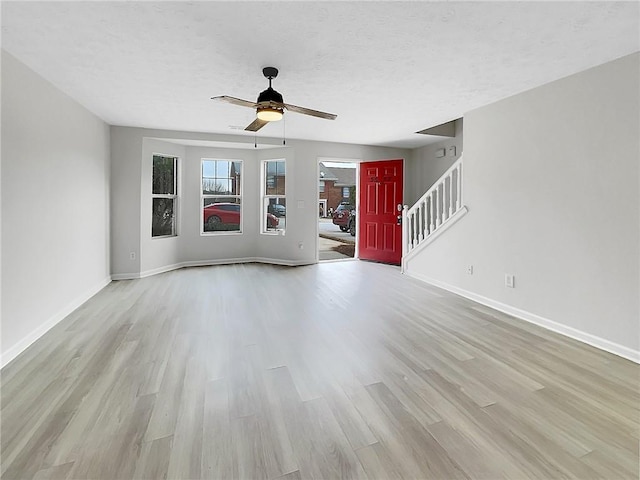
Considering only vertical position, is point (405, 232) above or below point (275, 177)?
below

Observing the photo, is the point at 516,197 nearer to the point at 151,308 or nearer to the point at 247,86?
the point at 247,86

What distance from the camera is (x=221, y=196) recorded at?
6434 mm

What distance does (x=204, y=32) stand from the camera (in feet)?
7.52

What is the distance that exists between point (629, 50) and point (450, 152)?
11.3ft

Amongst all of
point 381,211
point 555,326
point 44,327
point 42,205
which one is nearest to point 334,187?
point 381,211

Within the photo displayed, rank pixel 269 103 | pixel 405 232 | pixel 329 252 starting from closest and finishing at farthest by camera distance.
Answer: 1. pixel 269 103
2. pixel 405 232
3. pixel 329 252

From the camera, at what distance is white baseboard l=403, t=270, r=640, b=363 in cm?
260

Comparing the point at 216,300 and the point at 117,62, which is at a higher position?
the point at 117,62

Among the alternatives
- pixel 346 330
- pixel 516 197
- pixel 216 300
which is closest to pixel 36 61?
pixel 216 300

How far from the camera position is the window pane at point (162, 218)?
5652 mm

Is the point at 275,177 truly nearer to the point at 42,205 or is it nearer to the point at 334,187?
the point at 42,205

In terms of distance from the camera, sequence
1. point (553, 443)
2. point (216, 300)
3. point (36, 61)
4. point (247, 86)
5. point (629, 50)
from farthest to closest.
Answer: point (216, 300) → point (247, 86) → point (36, 61) → point (629, 50) → point (553, 443)

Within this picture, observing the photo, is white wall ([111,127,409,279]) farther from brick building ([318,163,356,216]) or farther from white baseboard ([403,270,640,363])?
Result: brick building ([318,163,356,216])

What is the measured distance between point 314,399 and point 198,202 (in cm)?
509
